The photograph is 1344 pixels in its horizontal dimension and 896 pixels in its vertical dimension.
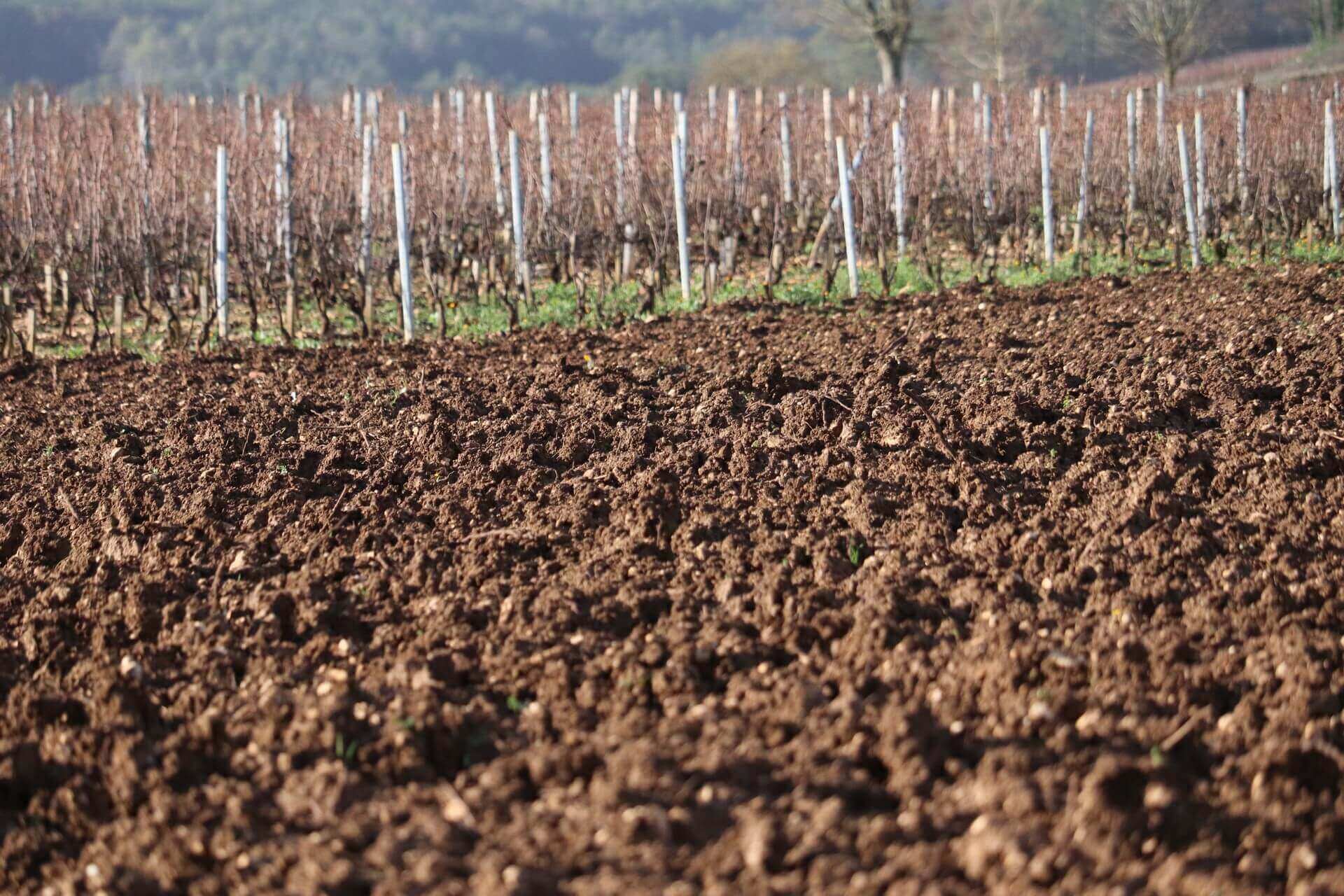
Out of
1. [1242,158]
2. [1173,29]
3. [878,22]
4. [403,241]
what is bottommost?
[403,241]

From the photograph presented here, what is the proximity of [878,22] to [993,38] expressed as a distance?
430 cm

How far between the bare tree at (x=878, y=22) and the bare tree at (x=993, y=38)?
65.6 inches

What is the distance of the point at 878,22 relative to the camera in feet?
94.3

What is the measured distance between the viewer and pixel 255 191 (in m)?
8.65

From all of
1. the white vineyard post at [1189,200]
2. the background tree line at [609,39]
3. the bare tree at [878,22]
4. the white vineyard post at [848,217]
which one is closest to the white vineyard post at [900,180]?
the white vineyard post at [848,217]

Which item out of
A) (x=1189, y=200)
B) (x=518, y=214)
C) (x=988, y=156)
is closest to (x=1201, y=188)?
(x=1189, y=200)

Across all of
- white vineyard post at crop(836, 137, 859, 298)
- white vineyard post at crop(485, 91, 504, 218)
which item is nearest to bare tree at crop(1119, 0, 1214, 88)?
white vineyard post at crop(485, 91, 504, 218)

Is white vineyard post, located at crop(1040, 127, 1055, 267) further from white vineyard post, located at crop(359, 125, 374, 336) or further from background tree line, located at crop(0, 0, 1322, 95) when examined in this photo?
background tree line, located at crop(0, 0, 1322, 95)

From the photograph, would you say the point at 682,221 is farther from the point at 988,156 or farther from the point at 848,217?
the point at 988,156

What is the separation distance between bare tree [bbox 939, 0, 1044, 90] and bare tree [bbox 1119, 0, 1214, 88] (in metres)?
2.90

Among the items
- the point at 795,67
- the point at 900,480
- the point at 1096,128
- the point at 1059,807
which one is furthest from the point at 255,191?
the point at 795,67

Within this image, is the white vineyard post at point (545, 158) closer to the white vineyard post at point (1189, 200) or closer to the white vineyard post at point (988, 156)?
the white vineyard post at point (988, 156)

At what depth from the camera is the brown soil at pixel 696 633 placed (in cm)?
226

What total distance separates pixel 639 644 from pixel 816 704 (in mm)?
545
